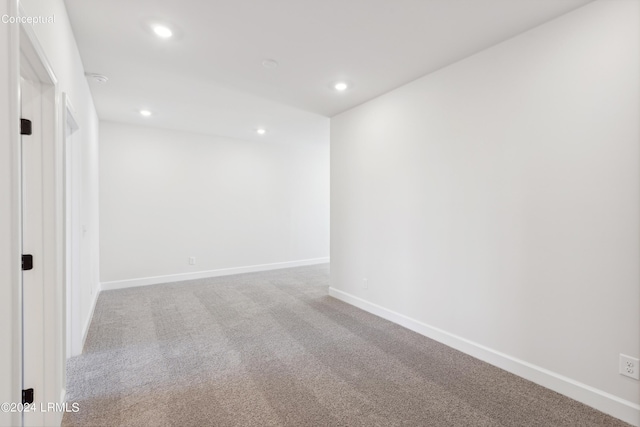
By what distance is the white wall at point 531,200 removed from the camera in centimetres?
197

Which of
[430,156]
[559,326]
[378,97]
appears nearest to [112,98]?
[378,97]

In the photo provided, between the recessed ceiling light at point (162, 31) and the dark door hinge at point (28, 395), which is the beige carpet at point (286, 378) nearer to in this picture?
the dark door hinge at point (28, 395)

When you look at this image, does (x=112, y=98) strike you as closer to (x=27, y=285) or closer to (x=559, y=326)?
(x=27, y=285)

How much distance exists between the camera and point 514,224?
2490mm

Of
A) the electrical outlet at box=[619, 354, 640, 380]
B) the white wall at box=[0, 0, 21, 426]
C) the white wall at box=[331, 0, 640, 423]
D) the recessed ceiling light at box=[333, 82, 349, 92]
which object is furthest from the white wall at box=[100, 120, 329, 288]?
the electrical outlet at box=[619, 354, 640, 380]

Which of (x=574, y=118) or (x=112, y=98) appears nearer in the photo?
(x=574, y=118)

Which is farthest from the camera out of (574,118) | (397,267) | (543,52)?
(397,267)

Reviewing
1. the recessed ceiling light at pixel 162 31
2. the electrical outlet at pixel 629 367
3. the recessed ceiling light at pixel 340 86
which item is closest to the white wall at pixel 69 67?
the recessed ceiling light at pixel 162 31

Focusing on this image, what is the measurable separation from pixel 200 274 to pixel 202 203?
1.31 metres

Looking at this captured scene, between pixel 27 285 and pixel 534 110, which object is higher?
pixel 534 110

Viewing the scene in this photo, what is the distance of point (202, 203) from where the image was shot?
5.83 meters

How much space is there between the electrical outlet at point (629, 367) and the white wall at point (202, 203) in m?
5.51

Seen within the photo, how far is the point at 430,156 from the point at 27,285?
10.6ft

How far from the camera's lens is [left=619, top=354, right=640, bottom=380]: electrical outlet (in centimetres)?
190
